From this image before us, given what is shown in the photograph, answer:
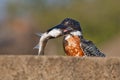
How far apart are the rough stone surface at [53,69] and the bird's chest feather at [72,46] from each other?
52 centimetres

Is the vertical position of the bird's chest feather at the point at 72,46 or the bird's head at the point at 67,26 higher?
the bird's head at the point at 67,26

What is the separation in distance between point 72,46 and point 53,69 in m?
0.58

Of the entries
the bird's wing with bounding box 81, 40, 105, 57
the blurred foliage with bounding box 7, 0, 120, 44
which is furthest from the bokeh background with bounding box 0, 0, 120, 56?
the bird's wing with bounding box 81, 40, 105, 57

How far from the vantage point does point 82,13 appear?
69.1ft

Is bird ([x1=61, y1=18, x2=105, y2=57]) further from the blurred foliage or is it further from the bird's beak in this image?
the blurred foliage

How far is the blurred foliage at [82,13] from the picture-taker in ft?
65.0

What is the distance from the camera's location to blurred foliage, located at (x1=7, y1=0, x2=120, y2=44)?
19.8 metres

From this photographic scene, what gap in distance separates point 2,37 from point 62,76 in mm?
11672

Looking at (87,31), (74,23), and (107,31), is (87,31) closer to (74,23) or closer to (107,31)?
(107,31)

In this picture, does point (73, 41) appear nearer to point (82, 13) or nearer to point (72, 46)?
point (72, 46)

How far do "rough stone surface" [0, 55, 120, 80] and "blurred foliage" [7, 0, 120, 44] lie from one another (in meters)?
15.9

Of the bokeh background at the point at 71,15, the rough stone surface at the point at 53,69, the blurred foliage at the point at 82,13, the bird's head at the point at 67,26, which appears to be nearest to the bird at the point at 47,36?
the bird's head at the point at 67,26

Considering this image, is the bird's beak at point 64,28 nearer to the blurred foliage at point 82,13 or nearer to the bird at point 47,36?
the bird at point 47,36

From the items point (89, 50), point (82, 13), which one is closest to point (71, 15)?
point (82, 13)
